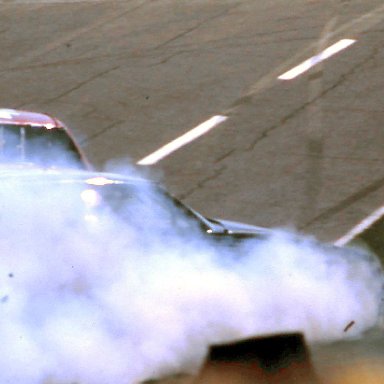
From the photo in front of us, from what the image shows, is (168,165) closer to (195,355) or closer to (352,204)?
(352,204)

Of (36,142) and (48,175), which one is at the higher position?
(48,175)

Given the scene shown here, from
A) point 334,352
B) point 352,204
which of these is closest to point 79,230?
Answer: point 334,352

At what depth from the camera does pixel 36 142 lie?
10188 millimetres

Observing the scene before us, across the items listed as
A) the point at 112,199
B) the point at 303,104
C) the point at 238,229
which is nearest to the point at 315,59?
the point at 303,104

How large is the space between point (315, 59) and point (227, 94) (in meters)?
1.45

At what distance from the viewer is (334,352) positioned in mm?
5723

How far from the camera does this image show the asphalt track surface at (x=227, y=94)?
1422 centimetres

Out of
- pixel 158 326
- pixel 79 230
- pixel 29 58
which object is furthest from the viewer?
pixel 29 58

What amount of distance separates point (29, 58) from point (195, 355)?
1671 cm

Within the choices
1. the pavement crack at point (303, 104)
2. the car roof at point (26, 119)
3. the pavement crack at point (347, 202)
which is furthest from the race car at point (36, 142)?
the pavement crack at point (303, 104)

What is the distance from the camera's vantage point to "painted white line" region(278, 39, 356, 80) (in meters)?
17.8

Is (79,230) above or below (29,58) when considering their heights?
above

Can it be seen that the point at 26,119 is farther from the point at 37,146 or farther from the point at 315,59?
the point at 315,59

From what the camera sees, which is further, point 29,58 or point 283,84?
point 29,58
